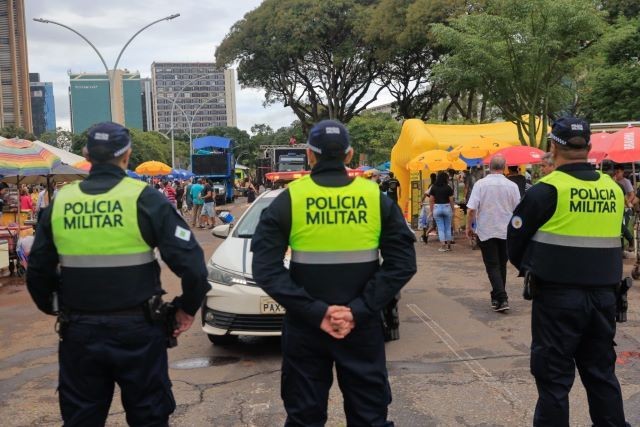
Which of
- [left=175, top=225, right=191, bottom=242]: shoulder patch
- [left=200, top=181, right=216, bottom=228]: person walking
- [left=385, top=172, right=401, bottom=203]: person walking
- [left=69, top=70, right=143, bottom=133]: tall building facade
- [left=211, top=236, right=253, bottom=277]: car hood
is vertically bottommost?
[left=200, top=181, right=216, bottom=228]: person walking

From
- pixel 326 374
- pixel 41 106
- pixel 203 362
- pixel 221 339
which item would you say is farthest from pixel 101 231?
pixel 41 106

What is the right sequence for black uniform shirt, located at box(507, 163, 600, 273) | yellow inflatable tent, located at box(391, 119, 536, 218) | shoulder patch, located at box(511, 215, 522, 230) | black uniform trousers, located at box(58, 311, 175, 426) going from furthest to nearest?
yellow inflatable tent, located at box(391, 119, 536, 218) → shoulder patch, located at box(511, 215, 522, 230) → black uniform shirt, located at box(507, 163, 600, 273) → black uniform trousers, located at box(58, 311, 175, 426)

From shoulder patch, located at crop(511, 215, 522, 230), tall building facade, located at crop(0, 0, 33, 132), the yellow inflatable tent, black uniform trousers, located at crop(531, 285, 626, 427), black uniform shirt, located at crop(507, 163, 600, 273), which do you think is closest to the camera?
black uniform trousers, located at crop(531, 285, 626, 427)

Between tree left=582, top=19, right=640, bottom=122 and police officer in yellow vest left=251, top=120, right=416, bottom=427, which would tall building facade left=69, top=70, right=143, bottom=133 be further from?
police officer in yellow vest left=251, top=120, right=416, bottom=427

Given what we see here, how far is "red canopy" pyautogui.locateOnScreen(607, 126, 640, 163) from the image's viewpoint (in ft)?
33.8

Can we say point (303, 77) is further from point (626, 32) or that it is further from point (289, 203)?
point (289, 203)

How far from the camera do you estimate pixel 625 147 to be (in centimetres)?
1038

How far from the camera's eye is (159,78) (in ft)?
448

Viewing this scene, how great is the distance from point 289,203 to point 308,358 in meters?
0.72

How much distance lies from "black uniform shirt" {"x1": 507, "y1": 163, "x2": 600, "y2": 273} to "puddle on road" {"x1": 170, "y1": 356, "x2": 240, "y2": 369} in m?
3.04

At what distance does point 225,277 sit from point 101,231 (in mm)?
2988

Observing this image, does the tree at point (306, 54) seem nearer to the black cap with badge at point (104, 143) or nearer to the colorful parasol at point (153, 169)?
the colorful parasol at point (153, 169)

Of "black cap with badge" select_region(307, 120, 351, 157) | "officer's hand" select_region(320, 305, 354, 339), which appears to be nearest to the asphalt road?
"officer's hand" select_region(320, 305, 354, 339)

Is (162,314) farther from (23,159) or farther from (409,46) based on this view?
(409,46)
